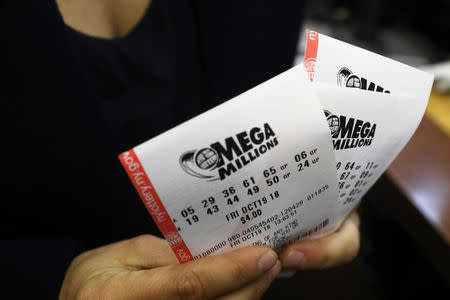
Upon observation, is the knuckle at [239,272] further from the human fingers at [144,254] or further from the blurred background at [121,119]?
the blurred background at [121,119]

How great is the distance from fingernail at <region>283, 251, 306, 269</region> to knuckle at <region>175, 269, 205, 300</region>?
0.14 metres

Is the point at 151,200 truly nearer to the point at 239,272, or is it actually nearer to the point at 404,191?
the point at 239,272

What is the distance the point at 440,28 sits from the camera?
4.03 ft

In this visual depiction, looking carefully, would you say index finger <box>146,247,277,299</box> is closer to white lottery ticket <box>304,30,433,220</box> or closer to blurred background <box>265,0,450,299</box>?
white lottery ticket <box>304,30,433,220</box>

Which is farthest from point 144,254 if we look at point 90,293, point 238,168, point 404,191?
point 404,191

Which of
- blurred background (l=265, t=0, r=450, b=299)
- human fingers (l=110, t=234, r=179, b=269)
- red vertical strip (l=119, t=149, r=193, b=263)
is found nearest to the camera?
red vertical strip (l=119, t=149, r=193, b=263)

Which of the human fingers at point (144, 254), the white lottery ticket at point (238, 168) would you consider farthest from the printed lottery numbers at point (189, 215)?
the human fingers at point (144, 254)

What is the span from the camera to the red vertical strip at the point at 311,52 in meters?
0.30

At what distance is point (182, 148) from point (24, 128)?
311 millimetres

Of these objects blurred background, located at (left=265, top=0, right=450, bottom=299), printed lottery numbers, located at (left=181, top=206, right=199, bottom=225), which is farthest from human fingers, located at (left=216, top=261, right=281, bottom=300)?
blurred background, located at (left=265, top=0, right=450, bottom=299)

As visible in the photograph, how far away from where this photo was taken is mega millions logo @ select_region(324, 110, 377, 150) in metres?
0.32

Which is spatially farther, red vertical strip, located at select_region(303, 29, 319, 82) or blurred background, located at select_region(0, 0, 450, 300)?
blurred background, located at select_region(0, 0, 450, 300)

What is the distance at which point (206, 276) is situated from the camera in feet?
1.02

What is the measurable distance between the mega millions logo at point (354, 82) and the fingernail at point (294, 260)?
0.22 metres
